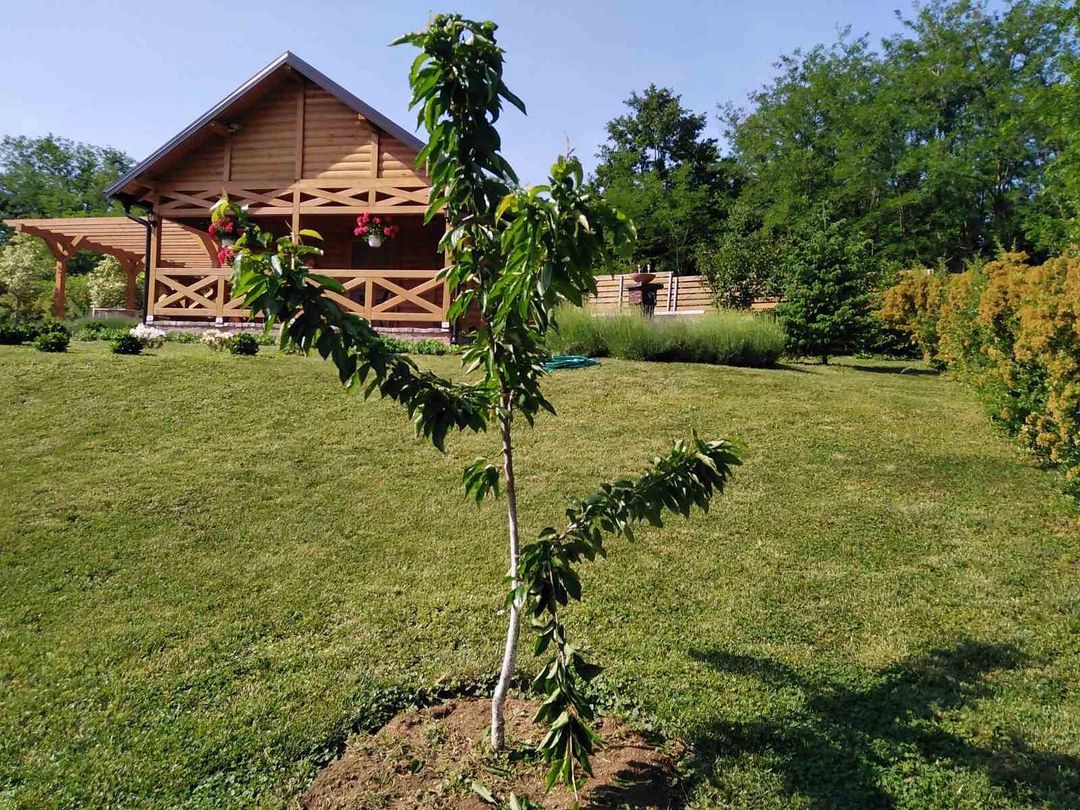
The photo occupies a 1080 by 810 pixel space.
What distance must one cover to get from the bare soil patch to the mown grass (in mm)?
8187

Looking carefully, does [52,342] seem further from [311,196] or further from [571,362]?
[571,362]

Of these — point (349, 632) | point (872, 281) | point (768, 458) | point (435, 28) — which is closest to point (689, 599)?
point (349, 632)

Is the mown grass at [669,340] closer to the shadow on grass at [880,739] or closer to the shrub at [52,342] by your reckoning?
the shrub at [52,342]

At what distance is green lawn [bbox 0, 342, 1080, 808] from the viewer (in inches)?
103

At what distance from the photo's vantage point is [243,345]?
968 centimetres

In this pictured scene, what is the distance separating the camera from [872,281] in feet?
47.7

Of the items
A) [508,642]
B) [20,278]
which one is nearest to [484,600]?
[508,642]

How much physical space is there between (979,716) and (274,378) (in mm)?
7828

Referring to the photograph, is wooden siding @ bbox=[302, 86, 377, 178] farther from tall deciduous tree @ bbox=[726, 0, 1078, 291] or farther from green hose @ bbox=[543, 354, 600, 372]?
tall deciduous tree @ bbox=[726, 0, 1078, 291]

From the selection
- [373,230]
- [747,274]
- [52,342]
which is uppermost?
[747,274]

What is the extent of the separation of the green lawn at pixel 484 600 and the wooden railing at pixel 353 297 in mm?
5739

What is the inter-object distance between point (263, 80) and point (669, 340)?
9.71 m

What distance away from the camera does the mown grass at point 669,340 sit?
34.9 feet

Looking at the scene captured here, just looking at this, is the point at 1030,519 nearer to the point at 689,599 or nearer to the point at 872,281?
the point at 689,599
